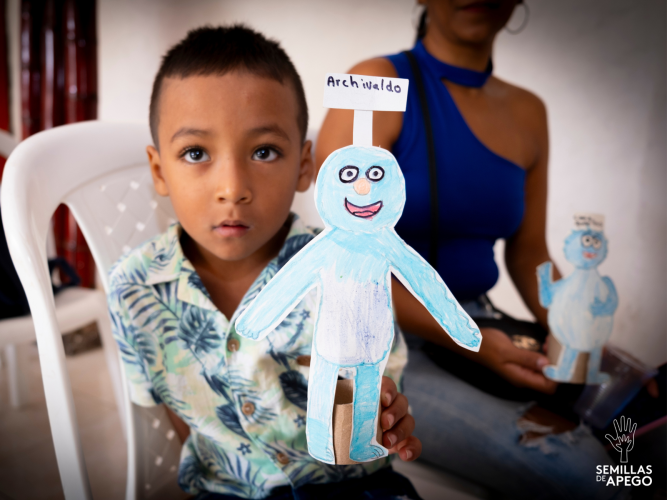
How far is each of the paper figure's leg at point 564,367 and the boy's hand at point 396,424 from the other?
23cm

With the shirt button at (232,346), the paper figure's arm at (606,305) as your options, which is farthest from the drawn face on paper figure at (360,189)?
the paper figure's arm at (606,305)

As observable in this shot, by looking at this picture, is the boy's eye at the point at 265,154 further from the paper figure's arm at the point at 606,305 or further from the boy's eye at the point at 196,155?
the paper figure's arm at the point at 606,305

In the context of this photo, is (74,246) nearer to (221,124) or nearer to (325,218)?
(221,124)

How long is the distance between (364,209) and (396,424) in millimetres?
190

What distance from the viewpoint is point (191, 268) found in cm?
47

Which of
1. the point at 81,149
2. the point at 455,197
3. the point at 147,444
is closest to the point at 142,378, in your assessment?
the point at 147,444

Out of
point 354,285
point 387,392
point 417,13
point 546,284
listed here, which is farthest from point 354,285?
point 417,13

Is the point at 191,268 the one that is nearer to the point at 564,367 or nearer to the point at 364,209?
the point at 364,209

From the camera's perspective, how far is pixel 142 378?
0.48 metres

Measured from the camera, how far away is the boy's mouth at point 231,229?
1.25 ft

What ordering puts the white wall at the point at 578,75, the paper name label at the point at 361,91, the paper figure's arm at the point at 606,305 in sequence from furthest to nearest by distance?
the white wall at the point at 578,75 → the paper figure's arm at the point at 606,305 → the paper name label at the point at 361,91

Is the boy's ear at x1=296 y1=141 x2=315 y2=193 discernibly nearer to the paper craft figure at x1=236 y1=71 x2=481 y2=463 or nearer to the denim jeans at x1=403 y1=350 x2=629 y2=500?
the paper craft figure at x1=236 y1=71 x2=481 y2=463

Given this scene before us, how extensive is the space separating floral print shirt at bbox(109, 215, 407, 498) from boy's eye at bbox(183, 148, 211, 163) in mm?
124

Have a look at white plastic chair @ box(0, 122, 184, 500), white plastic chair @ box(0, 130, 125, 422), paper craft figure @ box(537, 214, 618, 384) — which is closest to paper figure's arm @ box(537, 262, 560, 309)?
paper craft figure @ box(537, 214, 618, 384)
